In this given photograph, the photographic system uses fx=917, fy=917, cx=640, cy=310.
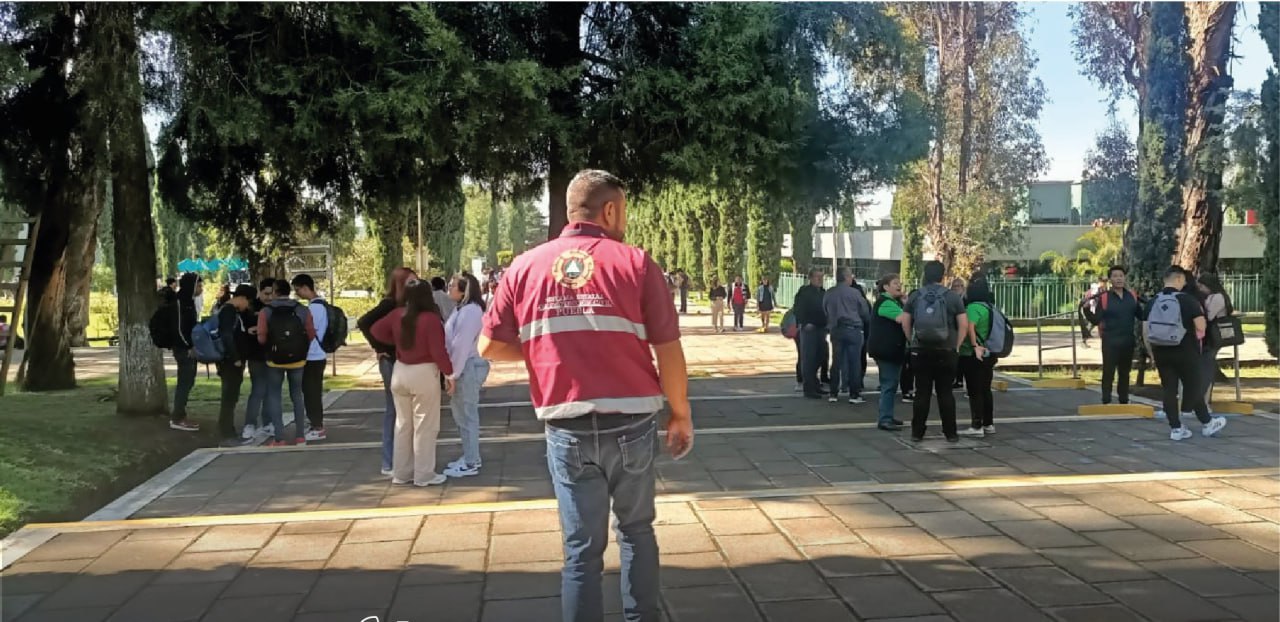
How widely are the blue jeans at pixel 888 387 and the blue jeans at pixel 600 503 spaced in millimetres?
5848

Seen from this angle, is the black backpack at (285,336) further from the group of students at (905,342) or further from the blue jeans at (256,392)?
the group of students at (905,342)

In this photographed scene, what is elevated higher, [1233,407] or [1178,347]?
[1178,347]

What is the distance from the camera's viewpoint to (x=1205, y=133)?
12922 millimetres

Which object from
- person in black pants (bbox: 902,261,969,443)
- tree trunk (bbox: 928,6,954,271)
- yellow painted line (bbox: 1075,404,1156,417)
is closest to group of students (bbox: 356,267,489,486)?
person in black pants (bbox: 902,261,969,443)

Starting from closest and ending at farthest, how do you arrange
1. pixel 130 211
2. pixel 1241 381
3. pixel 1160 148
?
pixel 130 211, pixel 1241 381, pixel 1160 148

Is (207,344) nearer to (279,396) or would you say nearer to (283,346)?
(279,396)

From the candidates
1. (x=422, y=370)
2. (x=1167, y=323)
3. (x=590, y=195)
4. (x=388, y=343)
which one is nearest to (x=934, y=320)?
(x=1167, y=323)

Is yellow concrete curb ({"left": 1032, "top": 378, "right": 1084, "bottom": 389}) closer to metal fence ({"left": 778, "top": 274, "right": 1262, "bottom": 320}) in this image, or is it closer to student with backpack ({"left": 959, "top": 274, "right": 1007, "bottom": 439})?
student with backpack ({"left": 959, "top": 274, "right": 1007, "bottom": 439})

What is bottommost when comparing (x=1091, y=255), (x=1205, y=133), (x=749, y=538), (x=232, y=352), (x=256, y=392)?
(x=749, y=538)

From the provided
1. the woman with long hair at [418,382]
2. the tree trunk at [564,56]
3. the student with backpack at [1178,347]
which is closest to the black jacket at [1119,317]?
the student with backpack at [1178,347]

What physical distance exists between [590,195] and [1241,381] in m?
12.6

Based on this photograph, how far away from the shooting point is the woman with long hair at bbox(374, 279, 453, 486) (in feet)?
21.1

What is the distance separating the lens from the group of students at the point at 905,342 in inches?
302

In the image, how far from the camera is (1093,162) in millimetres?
28109
